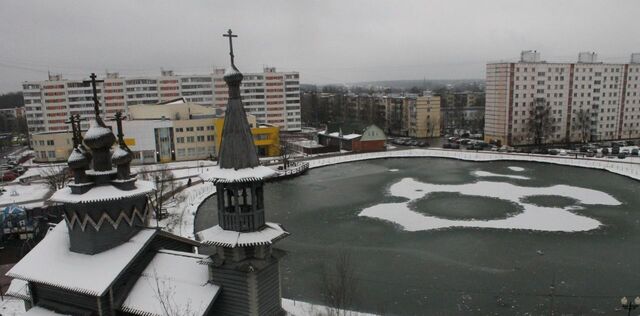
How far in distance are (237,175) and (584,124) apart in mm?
56042

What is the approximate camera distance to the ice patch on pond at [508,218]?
22.7m

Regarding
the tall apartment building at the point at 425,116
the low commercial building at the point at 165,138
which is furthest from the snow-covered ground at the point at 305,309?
the tall apartment building at the point at 425,116

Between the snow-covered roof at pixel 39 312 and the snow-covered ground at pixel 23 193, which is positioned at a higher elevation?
the snow-covered roof at pixel 39 312

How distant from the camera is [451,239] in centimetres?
2084

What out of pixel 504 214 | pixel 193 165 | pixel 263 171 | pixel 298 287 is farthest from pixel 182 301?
pixel 193 165

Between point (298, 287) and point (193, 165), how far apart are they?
28957 millimetres

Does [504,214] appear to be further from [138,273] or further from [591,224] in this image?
[138,273]

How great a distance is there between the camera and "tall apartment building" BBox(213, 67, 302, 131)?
64500mm

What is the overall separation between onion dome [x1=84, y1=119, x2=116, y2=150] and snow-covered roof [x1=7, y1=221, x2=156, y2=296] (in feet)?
8.76

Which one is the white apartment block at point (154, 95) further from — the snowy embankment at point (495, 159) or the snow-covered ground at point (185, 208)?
the snow-covered ground at point (185, 208)

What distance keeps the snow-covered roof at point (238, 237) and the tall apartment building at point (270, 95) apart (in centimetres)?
5421

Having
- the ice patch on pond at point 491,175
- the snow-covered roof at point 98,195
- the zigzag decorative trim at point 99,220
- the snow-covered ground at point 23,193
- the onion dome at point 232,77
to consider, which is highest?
the onion dome at point 232,77

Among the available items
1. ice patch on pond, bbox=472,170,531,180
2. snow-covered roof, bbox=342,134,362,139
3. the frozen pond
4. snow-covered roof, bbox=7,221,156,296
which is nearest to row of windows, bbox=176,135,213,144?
the frozen pond

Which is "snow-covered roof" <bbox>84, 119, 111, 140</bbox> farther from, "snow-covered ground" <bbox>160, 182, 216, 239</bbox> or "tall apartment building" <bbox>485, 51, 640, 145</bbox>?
"tall apartment building" <bbox>485, 51, 640, 145</bbox>
